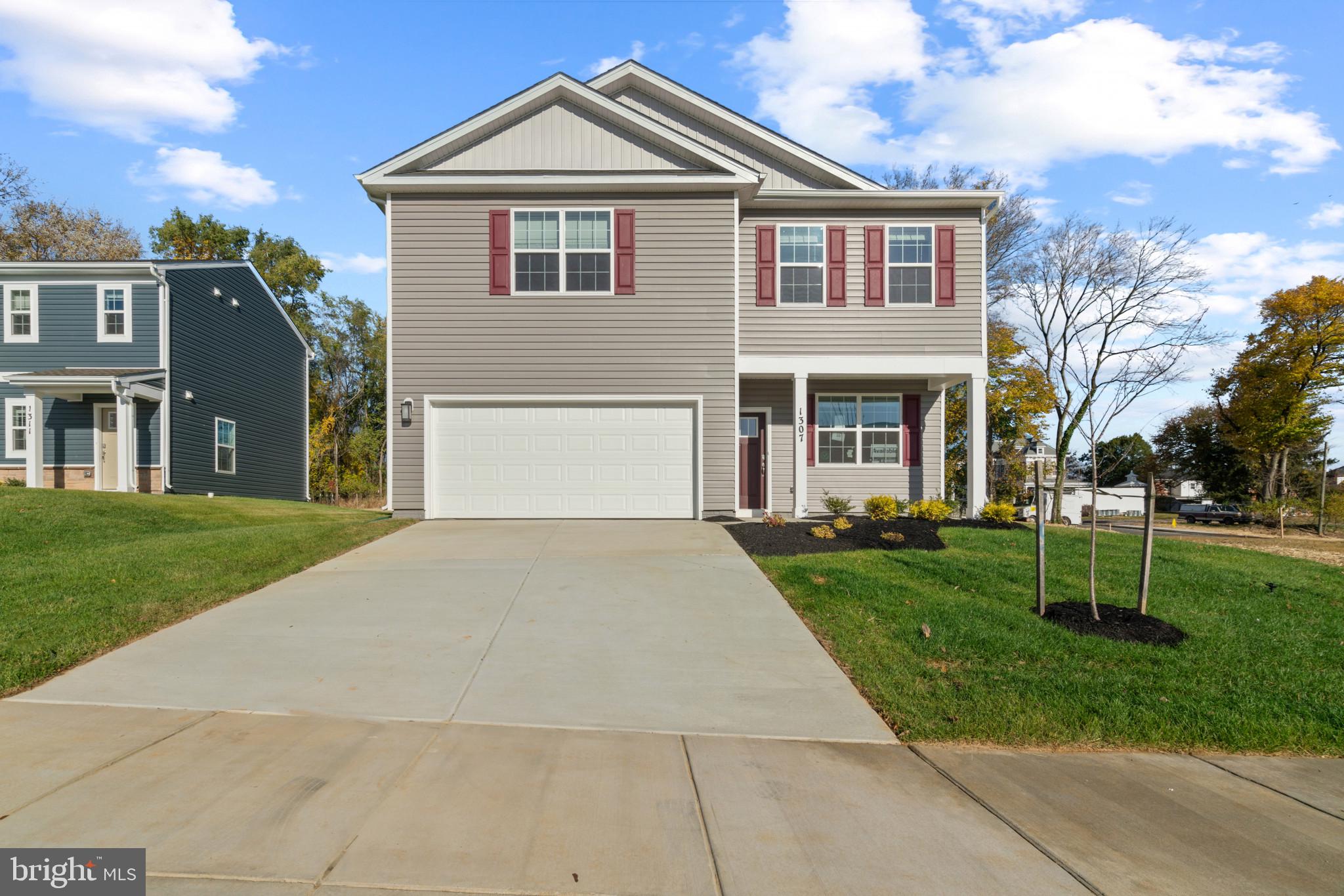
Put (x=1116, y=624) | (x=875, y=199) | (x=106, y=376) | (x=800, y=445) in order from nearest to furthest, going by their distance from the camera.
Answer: (x=1116, y=624) → (x=875, y=199) → (x=800, y=445) → (x=106, y=376)

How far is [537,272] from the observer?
14.2m

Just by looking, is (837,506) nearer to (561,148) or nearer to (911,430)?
(911,430)

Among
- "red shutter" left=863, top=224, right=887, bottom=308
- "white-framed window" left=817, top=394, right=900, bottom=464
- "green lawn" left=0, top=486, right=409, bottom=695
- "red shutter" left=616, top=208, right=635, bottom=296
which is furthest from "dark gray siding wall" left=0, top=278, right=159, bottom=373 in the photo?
"red shutter" left=863, top=224, right=887, bottom=308

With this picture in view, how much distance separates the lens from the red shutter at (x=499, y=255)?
14.1 m

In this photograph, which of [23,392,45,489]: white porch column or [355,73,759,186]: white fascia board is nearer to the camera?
[355,73,759,186]: white fascia board

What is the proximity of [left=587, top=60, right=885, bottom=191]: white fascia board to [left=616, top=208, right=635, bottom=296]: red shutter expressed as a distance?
132 inches

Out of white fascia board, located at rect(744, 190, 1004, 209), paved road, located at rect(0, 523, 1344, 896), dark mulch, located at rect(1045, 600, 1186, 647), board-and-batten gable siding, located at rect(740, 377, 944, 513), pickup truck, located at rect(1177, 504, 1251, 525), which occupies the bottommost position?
pickup truck, located at rect(1177, 504, 1251, 525)

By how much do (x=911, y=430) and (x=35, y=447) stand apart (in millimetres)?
20071

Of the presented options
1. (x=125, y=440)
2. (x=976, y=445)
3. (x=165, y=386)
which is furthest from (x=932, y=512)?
(x=165, y=386)

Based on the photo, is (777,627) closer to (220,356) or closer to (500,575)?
(500,575)

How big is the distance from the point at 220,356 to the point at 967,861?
24.3 m

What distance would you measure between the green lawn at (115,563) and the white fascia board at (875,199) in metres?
8.84

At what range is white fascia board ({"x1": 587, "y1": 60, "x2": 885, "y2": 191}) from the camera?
51.0ft

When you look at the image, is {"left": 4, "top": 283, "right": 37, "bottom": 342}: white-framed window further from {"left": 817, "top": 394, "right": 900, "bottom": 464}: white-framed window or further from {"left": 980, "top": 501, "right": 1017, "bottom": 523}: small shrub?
{"left": 980, "top": 501, "right": 1017, "bottom": 523}: small shrub
